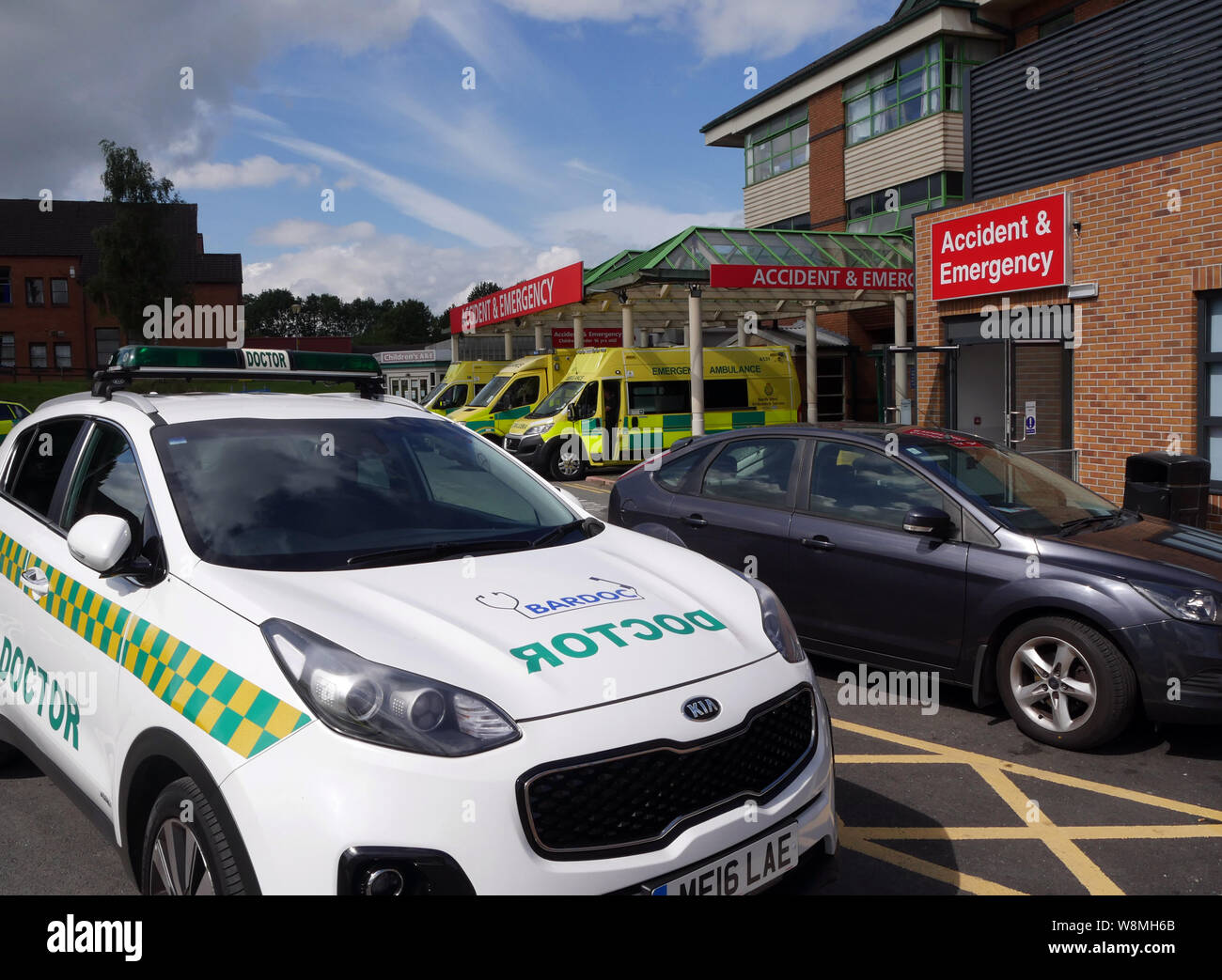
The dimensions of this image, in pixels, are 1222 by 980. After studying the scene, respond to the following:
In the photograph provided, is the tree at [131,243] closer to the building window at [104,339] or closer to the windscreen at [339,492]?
the building window at [104,339]

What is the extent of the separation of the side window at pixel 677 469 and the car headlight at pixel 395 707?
4.53m

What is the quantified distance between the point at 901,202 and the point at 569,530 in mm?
24187

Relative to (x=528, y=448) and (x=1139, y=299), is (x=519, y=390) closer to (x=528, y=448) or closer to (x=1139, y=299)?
(x=528, y=448)

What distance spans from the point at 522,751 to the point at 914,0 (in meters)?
30.9

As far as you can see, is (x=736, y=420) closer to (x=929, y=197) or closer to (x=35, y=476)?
(x=929, y=197)

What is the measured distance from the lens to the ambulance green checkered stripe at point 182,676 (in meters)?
2.35

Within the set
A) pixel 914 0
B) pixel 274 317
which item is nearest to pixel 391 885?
pixel 914 0

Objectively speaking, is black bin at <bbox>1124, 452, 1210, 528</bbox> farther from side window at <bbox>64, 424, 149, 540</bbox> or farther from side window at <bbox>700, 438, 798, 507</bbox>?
side window at <bbox>64, 424, 149, 540</bbox>

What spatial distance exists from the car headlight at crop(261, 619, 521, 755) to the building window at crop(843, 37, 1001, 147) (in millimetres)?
24724

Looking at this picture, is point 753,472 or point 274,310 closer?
point 753,472

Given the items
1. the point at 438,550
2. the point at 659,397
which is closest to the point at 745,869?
the point at 438,550

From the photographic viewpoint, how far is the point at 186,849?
254cm

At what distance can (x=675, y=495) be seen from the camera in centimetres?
673
